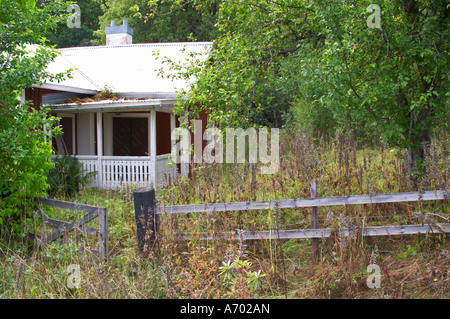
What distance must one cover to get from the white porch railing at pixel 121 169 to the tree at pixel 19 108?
4.71 m

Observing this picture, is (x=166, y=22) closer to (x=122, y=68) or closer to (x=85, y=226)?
(x=122, y=68)

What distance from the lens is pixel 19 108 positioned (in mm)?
5879

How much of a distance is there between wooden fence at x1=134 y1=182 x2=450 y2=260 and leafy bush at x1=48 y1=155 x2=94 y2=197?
4.79 m

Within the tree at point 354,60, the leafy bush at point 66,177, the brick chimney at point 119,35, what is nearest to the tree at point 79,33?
the brick chimney at point 119,35

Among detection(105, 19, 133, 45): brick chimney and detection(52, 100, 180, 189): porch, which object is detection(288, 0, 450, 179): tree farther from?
detection(105, 19, 133, 45): brick chimney

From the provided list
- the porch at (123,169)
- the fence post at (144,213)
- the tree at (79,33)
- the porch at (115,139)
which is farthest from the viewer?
the tree at (79,33)

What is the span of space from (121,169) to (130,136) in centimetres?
311

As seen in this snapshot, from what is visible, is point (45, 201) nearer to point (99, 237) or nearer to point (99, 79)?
point (99, 237)

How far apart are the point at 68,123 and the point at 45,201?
25.3ft

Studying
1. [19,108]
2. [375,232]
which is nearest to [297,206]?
[375,232]

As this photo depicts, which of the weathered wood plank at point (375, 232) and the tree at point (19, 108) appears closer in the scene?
the weathered wood plank at point (375, 232)

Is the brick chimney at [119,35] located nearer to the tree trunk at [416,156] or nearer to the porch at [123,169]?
the porch at [123,169]

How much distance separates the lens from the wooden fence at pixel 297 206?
4.82m

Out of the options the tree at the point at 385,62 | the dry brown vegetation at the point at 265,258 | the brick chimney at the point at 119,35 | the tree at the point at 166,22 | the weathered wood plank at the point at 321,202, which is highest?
the tree at the point at 166,22
